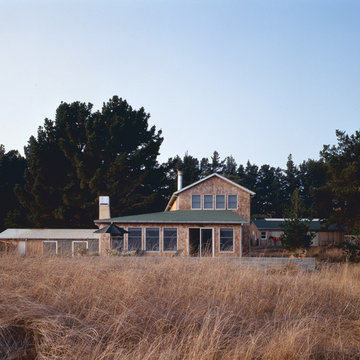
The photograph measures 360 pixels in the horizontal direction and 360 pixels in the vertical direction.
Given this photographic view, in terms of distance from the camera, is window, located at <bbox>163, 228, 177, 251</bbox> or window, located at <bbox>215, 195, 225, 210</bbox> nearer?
window, located at <bbox>163, 228, 177, 251</bbox>

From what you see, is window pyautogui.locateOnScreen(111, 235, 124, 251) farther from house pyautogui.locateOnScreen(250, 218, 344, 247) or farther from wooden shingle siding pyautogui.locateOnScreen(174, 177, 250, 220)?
house pyautogui.locateOnScreen(250, 218, 344, 247)

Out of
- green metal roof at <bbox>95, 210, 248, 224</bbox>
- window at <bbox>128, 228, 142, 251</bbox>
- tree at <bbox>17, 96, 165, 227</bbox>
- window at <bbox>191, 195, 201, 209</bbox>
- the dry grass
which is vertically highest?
tree at <bbox>17, 96, 165, 227</bbox>

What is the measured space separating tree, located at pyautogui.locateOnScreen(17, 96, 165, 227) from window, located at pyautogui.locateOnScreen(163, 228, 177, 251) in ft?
47.5

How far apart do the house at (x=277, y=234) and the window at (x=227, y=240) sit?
18859mm

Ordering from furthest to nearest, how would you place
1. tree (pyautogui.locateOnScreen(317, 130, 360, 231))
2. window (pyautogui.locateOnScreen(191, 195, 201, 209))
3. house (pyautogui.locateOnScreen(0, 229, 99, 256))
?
1. house (pyautogui.locateOnScreen(0, 229, 99, 256))
2. window (pyautogui.locateOnScreen(191, 195, 201, 209))
3. tree (pyautogui.locateOnScreen(317, 130, 360, 231))

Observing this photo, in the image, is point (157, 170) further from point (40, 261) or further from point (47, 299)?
point (47, 299)

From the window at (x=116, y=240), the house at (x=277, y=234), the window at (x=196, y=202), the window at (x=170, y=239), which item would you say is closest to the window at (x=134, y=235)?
the window at (x=116, y=240)

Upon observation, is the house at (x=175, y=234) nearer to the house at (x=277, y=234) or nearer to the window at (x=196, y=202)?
the window at (x=196, y=202)

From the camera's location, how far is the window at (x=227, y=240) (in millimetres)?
25609

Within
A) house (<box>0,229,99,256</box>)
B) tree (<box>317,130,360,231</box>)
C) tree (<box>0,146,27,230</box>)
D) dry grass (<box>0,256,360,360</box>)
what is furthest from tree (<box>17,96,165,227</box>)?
dry grass (<box>0,256,360,360</box>)

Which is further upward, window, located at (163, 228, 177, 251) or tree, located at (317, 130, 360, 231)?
tree, located at (317, 130, 360, 231)

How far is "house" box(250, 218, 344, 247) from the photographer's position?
43969mm

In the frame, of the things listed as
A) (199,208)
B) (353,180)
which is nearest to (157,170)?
(199,208)

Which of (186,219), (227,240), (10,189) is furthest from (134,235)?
(10,189)
